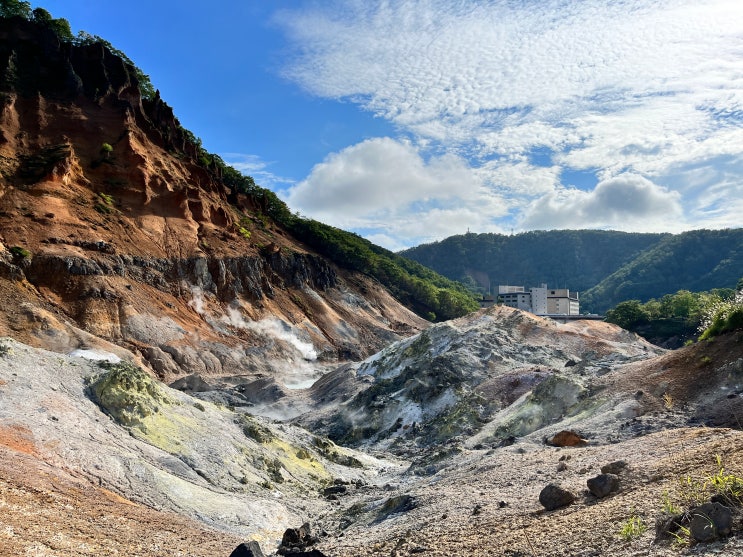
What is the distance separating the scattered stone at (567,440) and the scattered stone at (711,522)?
9.70 metres

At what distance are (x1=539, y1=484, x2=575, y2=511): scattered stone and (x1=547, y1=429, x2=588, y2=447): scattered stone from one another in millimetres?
6974

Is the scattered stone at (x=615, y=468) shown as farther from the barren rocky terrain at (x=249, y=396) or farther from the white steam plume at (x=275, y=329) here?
the white steam plume at (x=275, y=329)

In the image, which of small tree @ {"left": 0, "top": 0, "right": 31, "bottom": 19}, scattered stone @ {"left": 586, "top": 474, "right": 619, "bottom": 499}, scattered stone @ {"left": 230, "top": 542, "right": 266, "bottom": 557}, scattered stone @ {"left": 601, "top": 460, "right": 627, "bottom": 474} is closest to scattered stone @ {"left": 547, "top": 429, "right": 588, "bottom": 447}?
scattered stone @ {"left": 601, "top": 460, "right": 627, "bottom": 474}

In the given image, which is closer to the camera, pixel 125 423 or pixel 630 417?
pixel 125 423

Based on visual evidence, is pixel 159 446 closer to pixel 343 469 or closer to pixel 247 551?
pixel 247 551

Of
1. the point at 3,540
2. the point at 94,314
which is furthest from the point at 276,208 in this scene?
the point at 3,540

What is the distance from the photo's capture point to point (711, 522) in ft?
21.2

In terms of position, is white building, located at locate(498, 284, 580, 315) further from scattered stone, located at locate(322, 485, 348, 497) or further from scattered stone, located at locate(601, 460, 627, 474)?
scattered stone, located at locate(601, 460, 627, 474)

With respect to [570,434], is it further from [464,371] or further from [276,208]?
[276,208]

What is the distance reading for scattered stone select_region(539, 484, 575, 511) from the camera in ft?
30.8

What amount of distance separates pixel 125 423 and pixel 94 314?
2934 cm

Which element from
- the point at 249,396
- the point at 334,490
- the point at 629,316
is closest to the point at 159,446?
the point at 334,490

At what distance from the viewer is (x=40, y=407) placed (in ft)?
46.4

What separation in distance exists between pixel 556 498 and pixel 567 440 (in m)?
7.52
